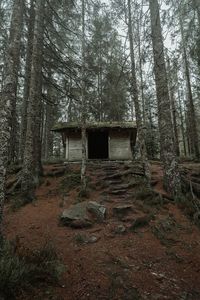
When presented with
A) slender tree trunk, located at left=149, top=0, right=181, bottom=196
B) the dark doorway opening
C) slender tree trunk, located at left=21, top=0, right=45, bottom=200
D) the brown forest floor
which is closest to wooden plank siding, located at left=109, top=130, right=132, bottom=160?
the dark doorway opening

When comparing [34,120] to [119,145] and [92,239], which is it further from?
[119,145]

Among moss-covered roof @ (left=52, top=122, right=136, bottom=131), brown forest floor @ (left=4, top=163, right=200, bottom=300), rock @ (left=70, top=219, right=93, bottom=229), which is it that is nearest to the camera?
brown forest floor @ (left=4, top=163, right=200, bottom=300)

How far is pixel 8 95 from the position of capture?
6.68m

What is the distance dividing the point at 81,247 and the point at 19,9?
718 centimetres

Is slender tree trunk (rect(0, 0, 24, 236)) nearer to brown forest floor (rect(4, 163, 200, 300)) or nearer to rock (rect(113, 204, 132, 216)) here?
brown forest floor (rect(4, 163, 200, 300))

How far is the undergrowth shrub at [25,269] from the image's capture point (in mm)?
4473

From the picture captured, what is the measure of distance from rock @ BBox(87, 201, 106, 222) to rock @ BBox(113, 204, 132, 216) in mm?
435

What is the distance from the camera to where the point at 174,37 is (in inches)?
269

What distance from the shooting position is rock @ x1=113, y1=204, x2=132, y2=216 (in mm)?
9156

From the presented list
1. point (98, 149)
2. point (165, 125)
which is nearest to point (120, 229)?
point (165, 125)

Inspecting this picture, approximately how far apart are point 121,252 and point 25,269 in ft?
9.24

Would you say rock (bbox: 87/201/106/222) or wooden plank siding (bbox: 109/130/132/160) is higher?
wooden plank siding (bbox: 109/130/132/160)

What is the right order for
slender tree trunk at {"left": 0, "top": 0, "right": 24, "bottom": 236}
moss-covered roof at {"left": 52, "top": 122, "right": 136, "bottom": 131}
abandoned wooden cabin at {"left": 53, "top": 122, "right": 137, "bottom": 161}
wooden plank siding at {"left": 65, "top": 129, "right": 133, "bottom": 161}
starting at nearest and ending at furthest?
slender tree trunk at {"left": 0, "top": 0, "right": 24, "bottom": 236}, moss-covered roof at {"left": 52, "top": 122, "right": 136, "bottom": 131}, abandoned wooden cabin at {"left": 53, "top": 122, "right": 137, "bottom": 161}, wooden plank siding at {"left": 65, "top": 129, "right": 133, "bottom": 161}

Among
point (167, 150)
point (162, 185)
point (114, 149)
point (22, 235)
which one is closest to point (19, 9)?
point (22, 235)
